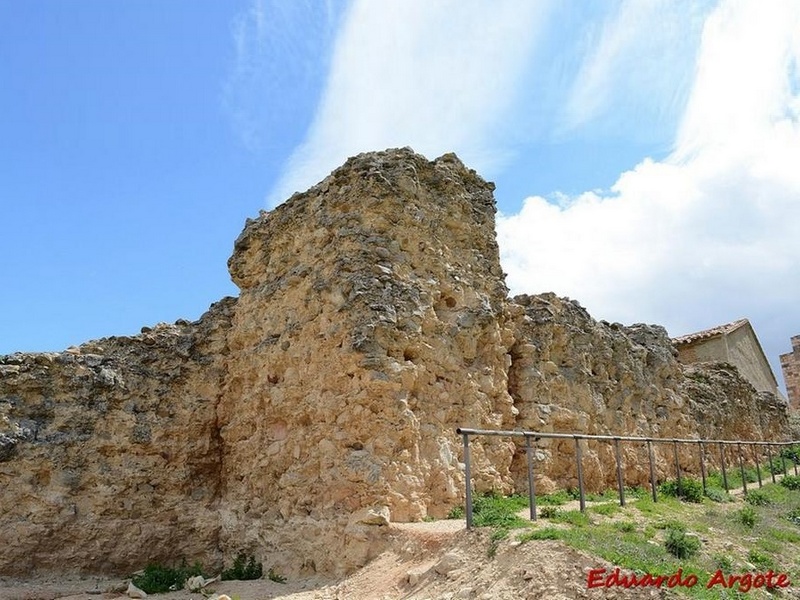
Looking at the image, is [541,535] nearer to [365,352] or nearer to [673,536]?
[673,536]

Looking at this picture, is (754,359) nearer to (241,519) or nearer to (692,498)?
(692,498)

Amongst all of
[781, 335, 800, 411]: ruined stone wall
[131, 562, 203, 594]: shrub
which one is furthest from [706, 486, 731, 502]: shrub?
[781, 335, 800, 411]: ruined stone wall

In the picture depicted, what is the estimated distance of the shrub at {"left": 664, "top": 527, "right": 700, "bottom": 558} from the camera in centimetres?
662

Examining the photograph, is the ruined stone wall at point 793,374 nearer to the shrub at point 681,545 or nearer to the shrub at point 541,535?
the shrub at point 681,545

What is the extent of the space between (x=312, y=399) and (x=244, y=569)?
2.44m

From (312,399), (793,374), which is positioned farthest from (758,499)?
(793,374)

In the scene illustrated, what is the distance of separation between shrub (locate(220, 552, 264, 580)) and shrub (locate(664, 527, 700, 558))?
16.5 feet

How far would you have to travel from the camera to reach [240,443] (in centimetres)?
988

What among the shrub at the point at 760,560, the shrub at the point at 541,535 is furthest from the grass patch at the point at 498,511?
the shrub at the point at 760,560

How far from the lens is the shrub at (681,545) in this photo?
21.7ft

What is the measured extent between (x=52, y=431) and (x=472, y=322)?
244 inches

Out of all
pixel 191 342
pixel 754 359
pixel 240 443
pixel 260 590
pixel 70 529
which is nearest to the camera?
pixel 260 590

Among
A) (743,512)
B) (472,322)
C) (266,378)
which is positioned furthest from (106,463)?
(743,512)

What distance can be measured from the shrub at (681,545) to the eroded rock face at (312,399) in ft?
8.19
